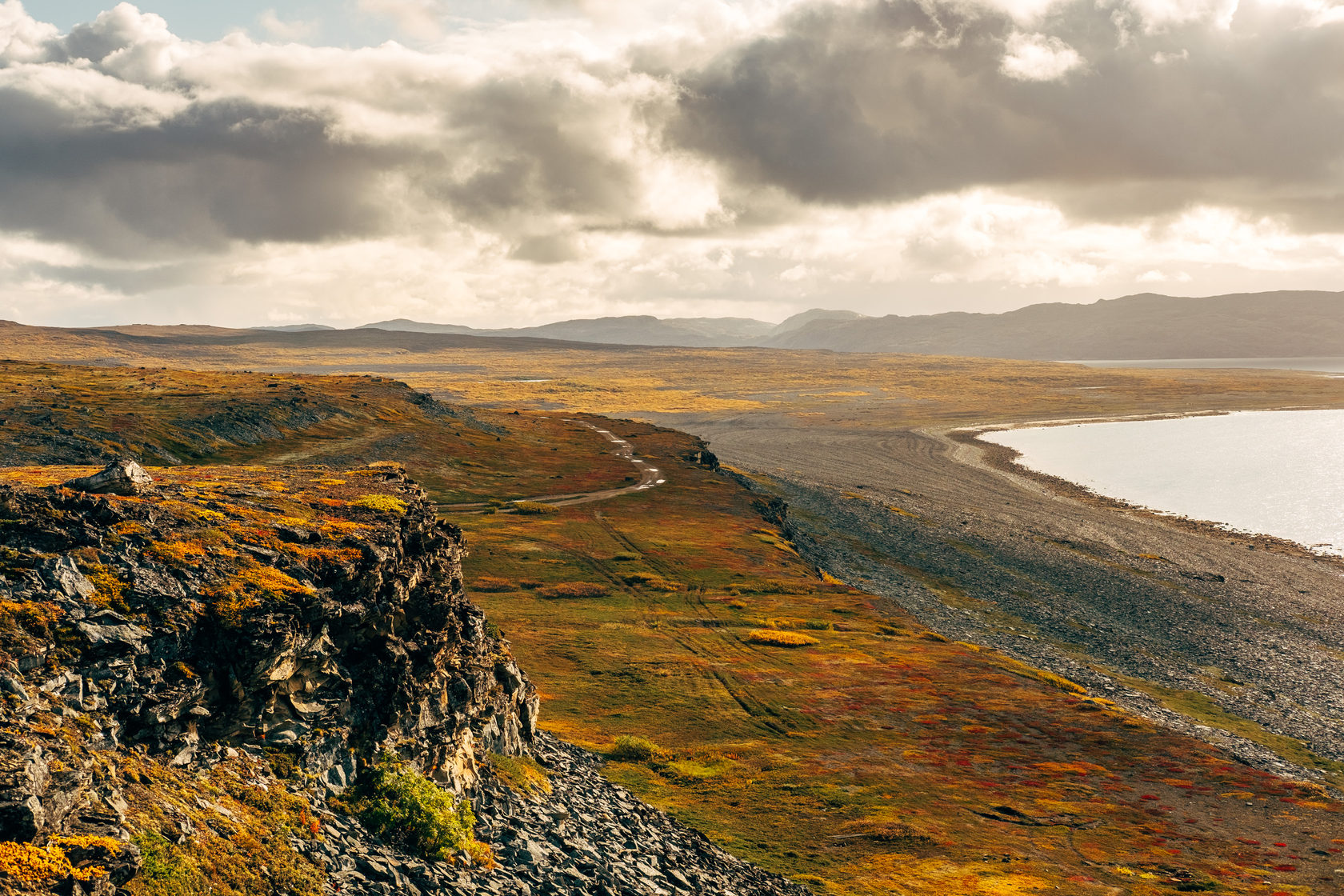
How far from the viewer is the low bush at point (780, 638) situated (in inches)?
2783

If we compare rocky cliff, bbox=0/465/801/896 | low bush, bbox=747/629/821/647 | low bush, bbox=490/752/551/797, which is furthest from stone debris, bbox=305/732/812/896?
low bush, bbox=747/629/821/647

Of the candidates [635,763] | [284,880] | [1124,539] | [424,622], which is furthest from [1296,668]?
[284,880]

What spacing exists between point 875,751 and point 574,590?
3636 cm

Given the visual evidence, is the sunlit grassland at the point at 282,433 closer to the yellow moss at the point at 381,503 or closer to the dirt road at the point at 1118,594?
the dirt road at the point at 1118,594

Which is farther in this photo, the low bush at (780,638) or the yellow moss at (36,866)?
the low bush at (780,638)

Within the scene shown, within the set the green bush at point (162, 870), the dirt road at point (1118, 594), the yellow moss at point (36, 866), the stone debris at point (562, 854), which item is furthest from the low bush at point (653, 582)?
the yellow moss at point (36, 866)

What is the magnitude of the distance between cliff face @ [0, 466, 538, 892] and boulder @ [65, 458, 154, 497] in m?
1.56

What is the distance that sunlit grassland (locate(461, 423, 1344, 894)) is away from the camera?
41.3 meters

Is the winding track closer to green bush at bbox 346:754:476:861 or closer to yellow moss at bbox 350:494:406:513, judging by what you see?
yellow moss at bbox 350:494:406:513

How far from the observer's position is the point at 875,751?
53344 mm

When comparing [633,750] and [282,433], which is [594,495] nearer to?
[282,433]

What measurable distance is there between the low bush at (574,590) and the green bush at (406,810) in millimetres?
51374

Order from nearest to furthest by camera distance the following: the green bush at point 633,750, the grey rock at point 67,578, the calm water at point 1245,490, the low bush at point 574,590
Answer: the grey rock at point 67,578
the green bush at point 633,750
the low bush at point 574,590
the calm water at point 1245,490

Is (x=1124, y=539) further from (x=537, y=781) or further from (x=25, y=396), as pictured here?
(x=25, y=396)
